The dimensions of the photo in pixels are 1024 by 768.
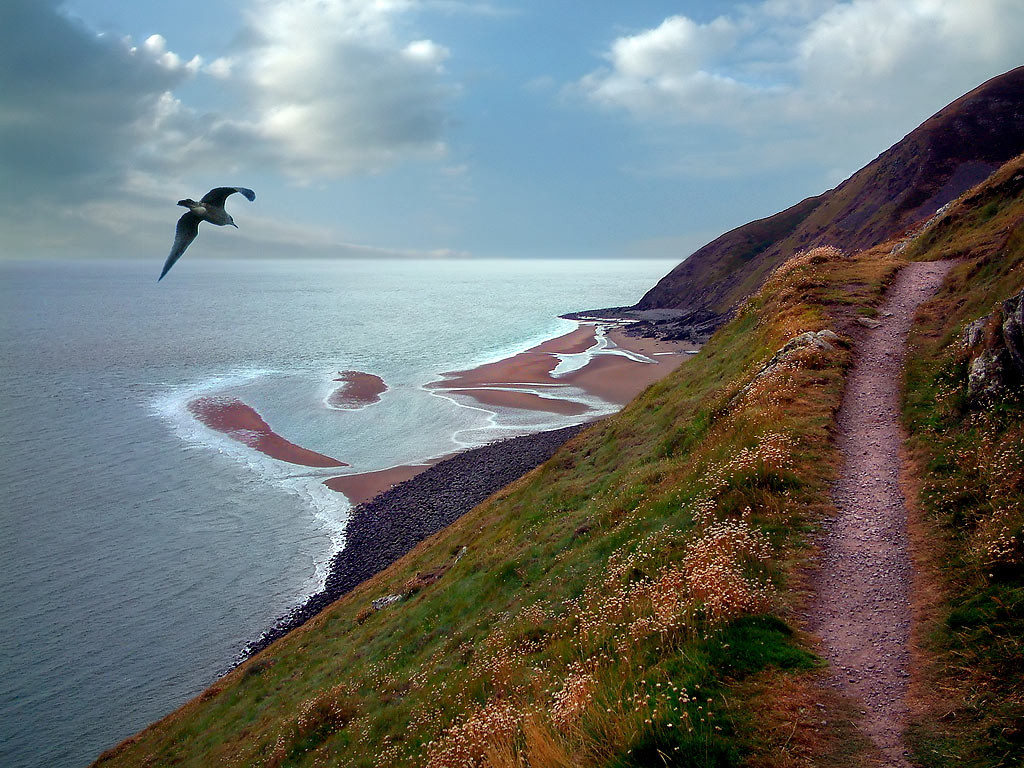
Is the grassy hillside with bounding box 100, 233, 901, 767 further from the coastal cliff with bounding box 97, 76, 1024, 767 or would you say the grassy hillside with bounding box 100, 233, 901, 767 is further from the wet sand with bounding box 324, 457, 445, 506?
the wet sand with bounding box 324, 457, 445, 506

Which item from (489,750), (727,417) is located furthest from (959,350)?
(489,750)

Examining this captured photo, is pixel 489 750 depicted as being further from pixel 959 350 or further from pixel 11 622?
pixel 11 622

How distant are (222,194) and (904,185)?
108203 millimetres

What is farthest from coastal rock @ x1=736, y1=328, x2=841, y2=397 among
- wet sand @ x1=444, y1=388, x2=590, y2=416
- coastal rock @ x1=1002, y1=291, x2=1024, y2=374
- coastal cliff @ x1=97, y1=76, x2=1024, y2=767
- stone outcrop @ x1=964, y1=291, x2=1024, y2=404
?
wet sand @ x1=444, y1=388, x2=590, y2=416

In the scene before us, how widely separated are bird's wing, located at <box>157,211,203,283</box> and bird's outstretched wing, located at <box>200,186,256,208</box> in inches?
10.4

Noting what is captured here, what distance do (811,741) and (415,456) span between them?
147 ft

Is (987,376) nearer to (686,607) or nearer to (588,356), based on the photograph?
(686,607)

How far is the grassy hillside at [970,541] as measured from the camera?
19.8 feet

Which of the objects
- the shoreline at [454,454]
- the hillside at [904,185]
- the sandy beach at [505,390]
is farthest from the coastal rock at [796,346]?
the hillside at [904,185]

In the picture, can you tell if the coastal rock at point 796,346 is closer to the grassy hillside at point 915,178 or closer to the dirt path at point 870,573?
the dirt path at point 870,573

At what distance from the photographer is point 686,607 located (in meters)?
8.45

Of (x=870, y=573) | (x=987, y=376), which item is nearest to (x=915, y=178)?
(x=987, y=376)

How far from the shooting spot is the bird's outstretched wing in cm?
762

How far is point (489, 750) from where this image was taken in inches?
289
